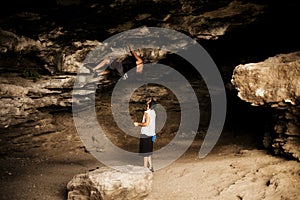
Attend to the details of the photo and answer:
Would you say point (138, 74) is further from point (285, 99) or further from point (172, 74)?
point (285, 99)

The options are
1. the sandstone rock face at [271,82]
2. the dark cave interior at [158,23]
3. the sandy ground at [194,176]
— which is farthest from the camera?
the dark cave interior at [158,23]

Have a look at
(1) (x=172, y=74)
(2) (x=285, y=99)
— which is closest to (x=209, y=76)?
(1) (x=172, y=74)

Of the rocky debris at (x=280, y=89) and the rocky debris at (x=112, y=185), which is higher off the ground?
the rocky debris at (x=280, y=89)

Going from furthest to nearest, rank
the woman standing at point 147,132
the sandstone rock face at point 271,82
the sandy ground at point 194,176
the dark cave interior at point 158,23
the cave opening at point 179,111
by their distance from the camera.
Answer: the cave opening at point 179,111, the woman standing at point 147,132, the dark cave interior at point 158,23, the sandstone rock face at point 271,82, the sandy ground at point 194,176

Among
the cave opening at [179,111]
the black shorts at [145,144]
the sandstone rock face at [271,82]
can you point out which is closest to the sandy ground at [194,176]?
the black shorts at [145,144]

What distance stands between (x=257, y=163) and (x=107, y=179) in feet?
10.4

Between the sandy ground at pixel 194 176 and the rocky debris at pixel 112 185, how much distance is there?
0.45 meters

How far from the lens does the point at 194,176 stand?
→ 6.08m

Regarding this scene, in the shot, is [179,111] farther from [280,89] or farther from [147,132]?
[280,89]

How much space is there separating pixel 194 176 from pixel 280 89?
2470 mm

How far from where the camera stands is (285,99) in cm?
568

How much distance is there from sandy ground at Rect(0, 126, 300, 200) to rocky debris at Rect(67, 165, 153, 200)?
447mm

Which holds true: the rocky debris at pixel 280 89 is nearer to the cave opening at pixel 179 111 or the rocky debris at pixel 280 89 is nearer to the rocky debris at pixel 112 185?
the cave opening at pixel 179 111

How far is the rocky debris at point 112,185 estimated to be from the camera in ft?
15.8
